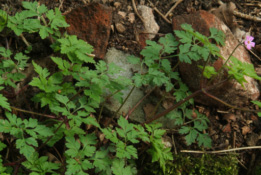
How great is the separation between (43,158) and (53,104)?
52 cm

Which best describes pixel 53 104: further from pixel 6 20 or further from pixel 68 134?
pixel 6 20

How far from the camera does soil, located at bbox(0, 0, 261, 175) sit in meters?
3.47

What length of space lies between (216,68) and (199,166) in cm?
→ 115

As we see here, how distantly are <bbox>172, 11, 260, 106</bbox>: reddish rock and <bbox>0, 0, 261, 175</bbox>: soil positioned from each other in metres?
A: 0.16

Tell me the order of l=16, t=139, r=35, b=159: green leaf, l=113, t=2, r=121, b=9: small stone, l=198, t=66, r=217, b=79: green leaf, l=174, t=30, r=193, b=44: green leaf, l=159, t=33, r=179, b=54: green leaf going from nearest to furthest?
l=16, t=139, r=35, b=159: green leaf → l=198, t=66, r=217, b=79: green leaf → l=174, t=30, r=193, b=44: green leaf → l=159, t=33, r=179, b=54: green leaf → l=113, t=2, r=121, b=9: small stone

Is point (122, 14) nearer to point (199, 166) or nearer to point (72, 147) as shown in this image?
point (72, 147)

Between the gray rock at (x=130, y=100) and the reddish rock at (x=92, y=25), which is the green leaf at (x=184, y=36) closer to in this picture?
the gray rock at (x=130, y=100)

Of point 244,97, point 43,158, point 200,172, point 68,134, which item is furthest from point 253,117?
point 43,158

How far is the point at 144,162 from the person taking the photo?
3201mm

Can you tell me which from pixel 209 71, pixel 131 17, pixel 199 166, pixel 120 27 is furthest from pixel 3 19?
pixel 199 166

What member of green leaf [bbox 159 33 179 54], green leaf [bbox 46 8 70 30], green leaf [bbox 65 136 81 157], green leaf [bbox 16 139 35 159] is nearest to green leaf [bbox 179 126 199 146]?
green leaf [bbox 159 33 179 54]

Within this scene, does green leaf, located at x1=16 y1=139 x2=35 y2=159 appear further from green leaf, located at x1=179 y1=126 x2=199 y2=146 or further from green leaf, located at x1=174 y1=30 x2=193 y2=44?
green leaf, located at x1=174 y1=30 x2=193 y2=44

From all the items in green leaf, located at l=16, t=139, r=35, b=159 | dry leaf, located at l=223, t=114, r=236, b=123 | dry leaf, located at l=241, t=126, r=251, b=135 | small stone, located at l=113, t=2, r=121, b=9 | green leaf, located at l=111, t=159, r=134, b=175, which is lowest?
dry leaf, located at l=241, t=126, r=251, b=135

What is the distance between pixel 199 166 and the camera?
3205 mm
